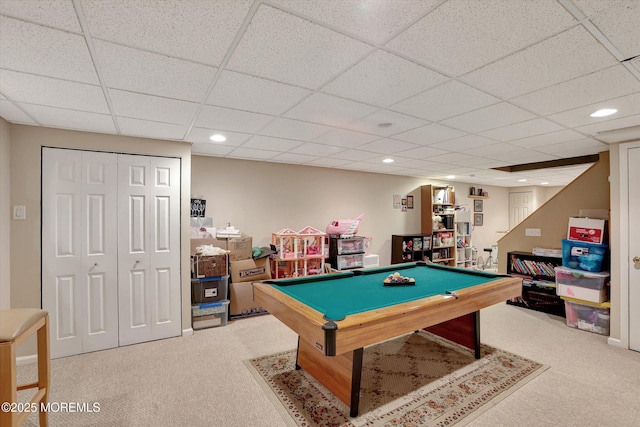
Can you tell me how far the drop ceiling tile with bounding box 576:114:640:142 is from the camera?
2.71 meters

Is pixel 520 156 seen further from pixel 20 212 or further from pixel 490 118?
pixel 20 212

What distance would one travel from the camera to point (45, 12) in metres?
1.24

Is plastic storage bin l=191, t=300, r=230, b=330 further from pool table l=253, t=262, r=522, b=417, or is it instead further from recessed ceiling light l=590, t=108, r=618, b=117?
recessed ceiling light l=590, t=108, r=618, b=117

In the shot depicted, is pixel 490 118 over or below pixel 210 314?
over

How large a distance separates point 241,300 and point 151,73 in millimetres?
3115

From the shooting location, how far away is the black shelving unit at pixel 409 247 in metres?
6.27

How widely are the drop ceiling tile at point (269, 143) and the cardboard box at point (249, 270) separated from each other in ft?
5.36

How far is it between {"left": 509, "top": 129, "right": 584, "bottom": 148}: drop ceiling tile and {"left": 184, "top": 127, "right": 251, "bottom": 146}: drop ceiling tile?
3151mm

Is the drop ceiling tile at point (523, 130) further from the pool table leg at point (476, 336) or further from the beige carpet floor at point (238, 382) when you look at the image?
the beige carpet floor at point (238, 382)

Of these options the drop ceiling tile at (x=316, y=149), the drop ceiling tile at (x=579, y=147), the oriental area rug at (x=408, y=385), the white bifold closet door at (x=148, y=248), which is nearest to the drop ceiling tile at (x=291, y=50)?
the drop ceiling tile at (x=316, y=149)

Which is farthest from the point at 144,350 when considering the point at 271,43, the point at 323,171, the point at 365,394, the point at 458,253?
the point at 458,253

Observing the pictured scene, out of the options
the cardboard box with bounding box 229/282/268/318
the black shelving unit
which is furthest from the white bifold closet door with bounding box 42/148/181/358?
the black shelving unit

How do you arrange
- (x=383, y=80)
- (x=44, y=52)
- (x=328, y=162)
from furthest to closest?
(x=328, y=162) < (x=383, y=80) < (x=44, y=52)

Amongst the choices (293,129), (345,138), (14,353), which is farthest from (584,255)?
(14,353)
